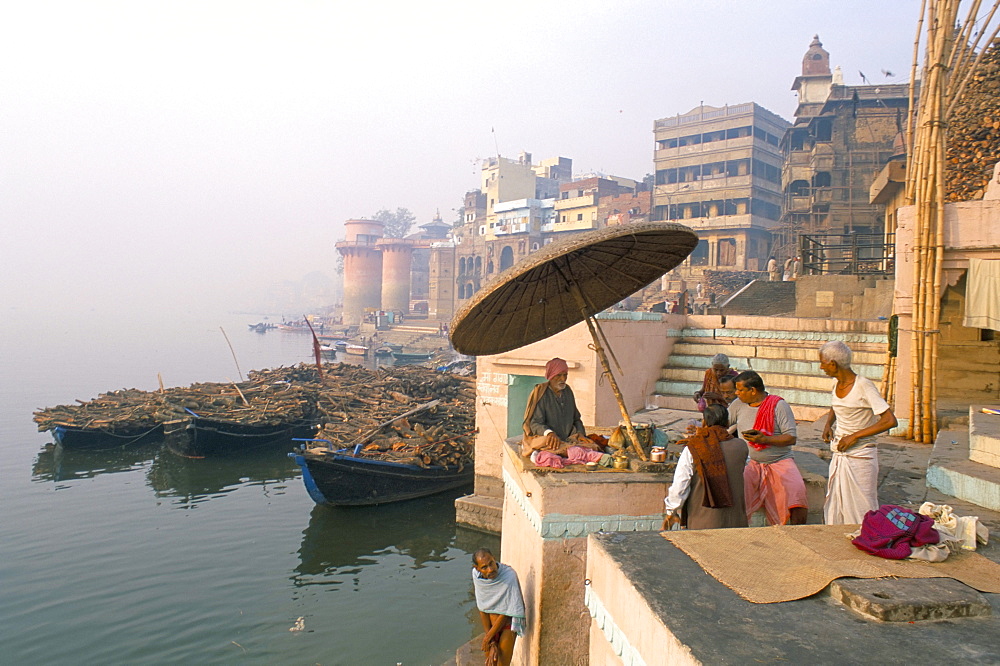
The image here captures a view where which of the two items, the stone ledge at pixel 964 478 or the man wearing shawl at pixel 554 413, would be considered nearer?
the stone ledge at pixel 964 478

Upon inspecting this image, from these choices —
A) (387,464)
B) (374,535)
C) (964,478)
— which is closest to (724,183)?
(387,464)

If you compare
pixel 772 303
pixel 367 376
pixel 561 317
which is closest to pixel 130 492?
pixel 367 376

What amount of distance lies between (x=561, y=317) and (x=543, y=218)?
2186 inches

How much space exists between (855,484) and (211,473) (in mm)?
16585

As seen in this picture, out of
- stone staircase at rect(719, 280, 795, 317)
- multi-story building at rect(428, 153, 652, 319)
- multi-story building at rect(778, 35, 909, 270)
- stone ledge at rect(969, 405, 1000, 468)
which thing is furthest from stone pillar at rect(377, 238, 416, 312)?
stone ledge at rect(969, 405, 1000, 468)

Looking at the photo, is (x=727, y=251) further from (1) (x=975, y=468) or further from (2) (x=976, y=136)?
(1) (x=975, y=468)

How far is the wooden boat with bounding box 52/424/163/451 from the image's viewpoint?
18609mm

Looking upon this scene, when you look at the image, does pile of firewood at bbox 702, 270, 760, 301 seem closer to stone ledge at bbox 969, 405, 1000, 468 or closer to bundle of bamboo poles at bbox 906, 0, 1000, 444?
bundle of bamboo poles at bbox 906, 0, 1000, 444

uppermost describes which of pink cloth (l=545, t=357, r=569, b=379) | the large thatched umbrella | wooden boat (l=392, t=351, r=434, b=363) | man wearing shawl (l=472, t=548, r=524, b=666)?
the large thatched umbrella

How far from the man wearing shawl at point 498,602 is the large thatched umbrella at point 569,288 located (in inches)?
54.5

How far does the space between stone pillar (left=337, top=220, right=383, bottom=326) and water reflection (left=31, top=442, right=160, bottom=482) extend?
62.8 meters

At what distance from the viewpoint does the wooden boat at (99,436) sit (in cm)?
1861

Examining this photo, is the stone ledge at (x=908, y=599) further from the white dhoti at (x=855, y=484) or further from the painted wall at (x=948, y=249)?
the painted wall at (x=948, y=249)

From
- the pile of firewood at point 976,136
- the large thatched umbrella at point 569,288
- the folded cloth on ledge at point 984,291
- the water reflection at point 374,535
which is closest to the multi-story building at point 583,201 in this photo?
the pile of firewood at point 976,136
